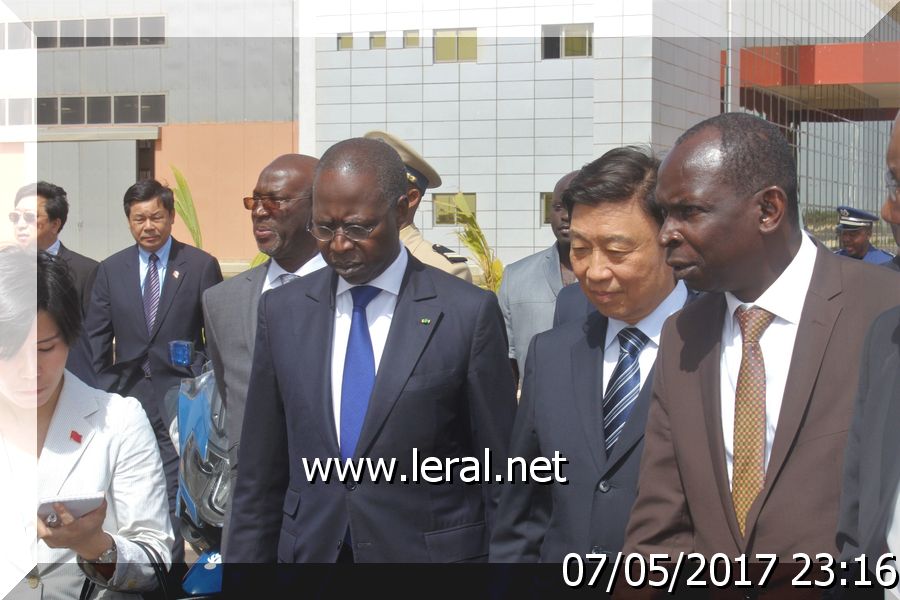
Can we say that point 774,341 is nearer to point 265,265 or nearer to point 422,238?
point 265,265

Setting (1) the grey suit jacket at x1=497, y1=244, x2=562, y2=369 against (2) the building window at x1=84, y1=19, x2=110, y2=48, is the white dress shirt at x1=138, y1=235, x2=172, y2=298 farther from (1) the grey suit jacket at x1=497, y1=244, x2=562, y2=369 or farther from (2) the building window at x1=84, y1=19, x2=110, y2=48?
(2) the building window at x1=84, y1=19, x2=110, y2=48

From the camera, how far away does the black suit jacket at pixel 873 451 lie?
2064 millimetres

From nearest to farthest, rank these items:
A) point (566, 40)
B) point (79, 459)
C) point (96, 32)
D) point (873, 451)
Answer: point (873, 451)
point (79, 459)
point (566, 40)
point (96, 32)

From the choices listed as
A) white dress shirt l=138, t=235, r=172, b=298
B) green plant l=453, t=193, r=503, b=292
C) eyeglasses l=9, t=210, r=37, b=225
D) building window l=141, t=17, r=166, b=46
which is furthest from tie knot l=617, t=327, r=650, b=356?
building window l=141, t=17, r=166, b=46

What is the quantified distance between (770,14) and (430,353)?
1357 cm

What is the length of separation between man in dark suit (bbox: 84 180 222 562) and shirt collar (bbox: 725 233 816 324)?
4.25m

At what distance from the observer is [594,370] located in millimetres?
2822

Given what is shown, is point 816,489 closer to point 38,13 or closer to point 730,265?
point 730,265

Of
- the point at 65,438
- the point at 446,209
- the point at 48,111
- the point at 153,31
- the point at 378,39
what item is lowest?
the point at 65,438

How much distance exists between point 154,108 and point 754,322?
1636 centimetres

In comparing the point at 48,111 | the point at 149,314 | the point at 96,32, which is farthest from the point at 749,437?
the point at 48,111

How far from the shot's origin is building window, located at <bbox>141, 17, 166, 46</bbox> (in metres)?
17.4

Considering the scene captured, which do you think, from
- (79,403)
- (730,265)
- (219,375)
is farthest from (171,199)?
(730,265)

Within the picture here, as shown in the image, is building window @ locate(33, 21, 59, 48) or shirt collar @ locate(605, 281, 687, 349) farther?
building window @ locate(33, 21, 59, 48)
